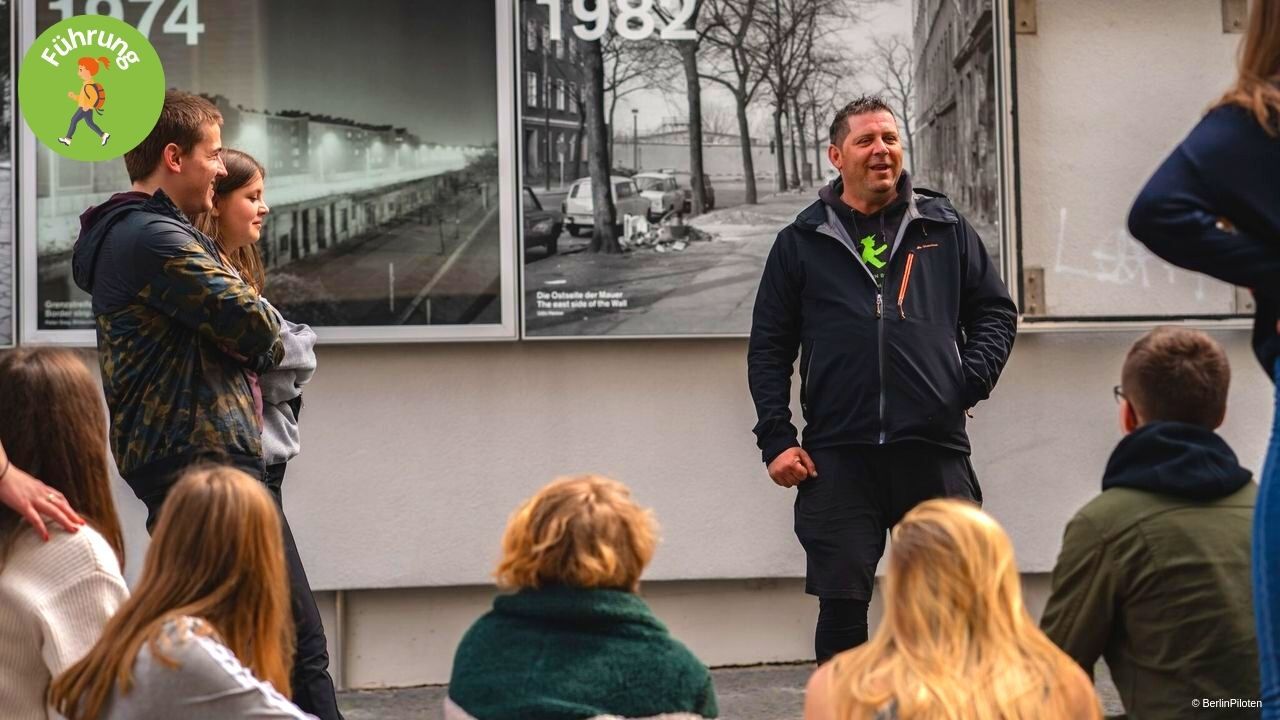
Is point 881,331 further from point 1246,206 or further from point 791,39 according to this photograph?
point 791,39

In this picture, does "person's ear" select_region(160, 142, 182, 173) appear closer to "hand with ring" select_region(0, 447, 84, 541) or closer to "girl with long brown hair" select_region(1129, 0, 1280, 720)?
"hand with ring" select_region(0, 447, 84, 541)

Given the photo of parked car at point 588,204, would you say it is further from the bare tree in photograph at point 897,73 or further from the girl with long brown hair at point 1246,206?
the girl with long brown hair at point 1246,206

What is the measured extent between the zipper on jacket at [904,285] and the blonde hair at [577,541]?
5.54 ft

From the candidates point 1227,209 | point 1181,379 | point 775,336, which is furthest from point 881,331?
point 1227,209

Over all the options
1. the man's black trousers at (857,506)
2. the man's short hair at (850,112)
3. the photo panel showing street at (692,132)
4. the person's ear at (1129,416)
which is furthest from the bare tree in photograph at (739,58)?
the person's ear at (1129,416)

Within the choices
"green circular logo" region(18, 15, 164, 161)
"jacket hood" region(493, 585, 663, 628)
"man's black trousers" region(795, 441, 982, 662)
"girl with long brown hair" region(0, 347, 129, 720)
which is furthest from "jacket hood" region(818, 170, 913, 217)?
"green circular logo" region(18, 15, 164, 161)

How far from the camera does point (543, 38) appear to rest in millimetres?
5898

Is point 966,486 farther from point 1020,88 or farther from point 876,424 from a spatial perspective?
point 1020,88

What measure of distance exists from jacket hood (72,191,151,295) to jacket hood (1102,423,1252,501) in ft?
8.26

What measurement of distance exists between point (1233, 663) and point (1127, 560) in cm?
28

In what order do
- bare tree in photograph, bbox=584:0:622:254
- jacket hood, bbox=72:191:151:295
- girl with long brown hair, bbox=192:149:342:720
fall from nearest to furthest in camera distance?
jacket hood, bbox=72:191:151:295, girl with long brown hair, bbox=192:149:342:720, bare tree in photograph, bbox=584:0:622:254

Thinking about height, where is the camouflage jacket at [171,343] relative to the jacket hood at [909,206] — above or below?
below

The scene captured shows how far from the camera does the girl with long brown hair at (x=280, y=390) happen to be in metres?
4.09

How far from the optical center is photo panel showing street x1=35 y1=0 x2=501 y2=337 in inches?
229
